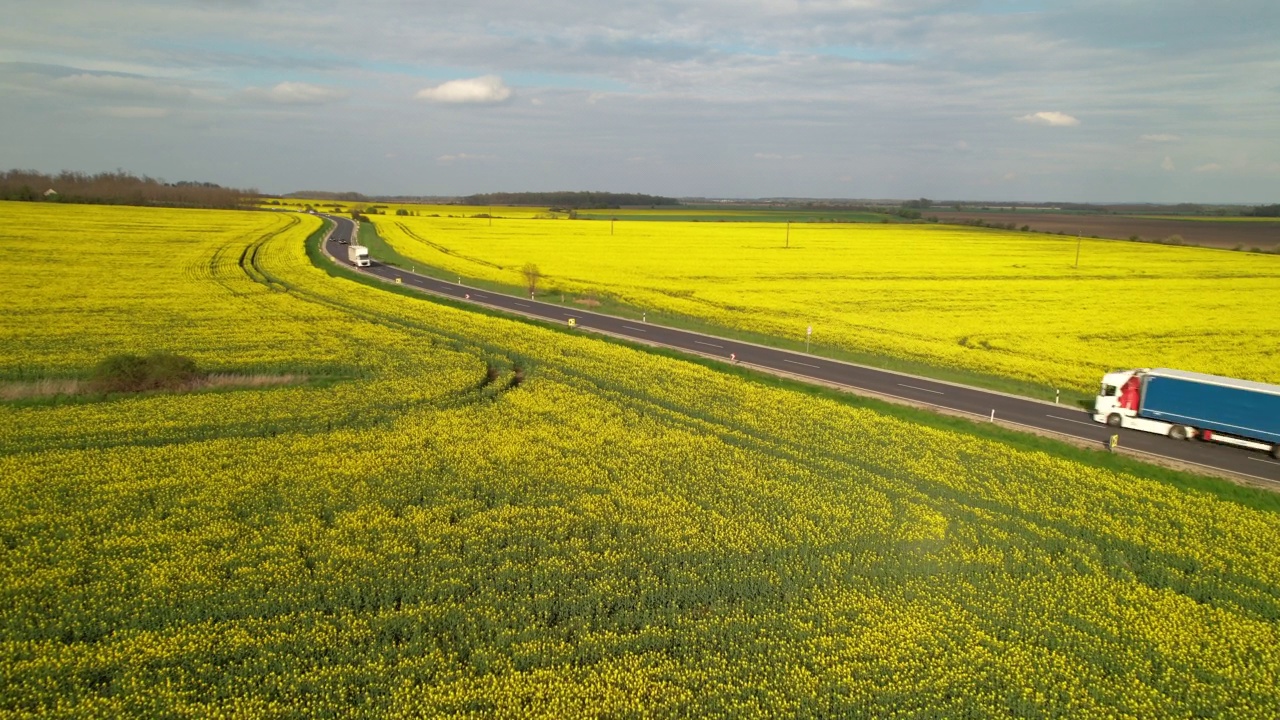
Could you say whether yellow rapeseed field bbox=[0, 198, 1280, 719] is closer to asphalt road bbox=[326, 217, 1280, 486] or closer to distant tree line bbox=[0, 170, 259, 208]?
asphalt road bbox=[326, 217, 1280, 486]

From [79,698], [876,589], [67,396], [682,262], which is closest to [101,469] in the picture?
[67,396]

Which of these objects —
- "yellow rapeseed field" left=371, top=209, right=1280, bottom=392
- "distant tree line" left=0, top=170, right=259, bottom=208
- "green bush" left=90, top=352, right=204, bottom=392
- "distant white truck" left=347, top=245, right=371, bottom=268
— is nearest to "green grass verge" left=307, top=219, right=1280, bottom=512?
"yellow rapeseed field" left=371, top=209, right=1280, bottom=392

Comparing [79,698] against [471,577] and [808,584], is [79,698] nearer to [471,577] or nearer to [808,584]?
[471,577]

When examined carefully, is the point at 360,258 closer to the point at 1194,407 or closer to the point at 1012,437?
the point at 1012,437

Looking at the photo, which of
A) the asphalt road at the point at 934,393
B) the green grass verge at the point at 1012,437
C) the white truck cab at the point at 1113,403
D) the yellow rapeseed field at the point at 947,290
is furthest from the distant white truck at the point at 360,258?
the white truck cab at the point at 1113,403

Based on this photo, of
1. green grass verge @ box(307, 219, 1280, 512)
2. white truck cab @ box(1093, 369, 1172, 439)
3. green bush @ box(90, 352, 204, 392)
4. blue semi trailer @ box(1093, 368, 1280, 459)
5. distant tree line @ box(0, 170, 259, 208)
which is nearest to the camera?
green grass verge @ box(307, 219, 1280, 512)
